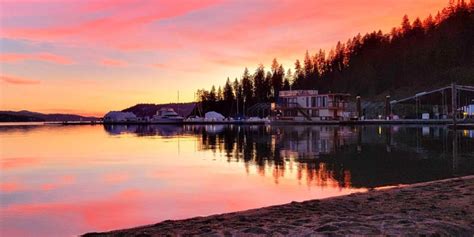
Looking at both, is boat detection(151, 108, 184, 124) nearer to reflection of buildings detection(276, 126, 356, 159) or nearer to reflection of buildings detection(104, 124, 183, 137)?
reflection of buildings detection(104, 124, 183, 137)

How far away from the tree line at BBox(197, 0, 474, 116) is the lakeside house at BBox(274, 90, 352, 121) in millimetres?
41781

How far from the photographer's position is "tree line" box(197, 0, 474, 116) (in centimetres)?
14738

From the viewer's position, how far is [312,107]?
110875 millimetres

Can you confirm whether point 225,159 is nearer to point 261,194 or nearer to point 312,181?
point 312,181

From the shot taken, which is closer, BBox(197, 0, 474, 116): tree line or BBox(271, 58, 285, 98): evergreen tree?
BBox(197, 0, 474, 116): tree line

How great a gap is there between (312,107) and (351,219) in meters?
104

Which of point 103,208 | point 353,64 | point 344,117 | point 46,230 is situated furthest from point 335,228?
point 353,64

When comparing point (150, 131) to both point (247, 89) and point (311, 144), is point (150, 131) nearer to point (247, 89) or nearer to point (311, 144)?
point (311, 144)

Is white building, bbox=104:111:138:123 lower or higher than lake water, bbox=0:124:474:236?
higher

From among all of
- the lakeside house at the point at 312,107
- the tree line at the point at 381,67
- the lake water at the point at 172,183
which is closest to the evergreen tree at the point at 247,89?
the tree line at the point at 381,67

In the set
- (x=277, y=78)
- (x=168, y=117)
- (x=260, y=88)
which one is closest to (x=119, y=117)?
(x=168, y=117)

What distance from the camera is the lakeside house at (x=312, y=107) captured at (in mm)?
108750

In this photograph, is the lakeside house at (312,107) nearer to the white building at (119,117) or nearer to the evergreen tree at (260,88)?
the evergreen tree at (260,88)

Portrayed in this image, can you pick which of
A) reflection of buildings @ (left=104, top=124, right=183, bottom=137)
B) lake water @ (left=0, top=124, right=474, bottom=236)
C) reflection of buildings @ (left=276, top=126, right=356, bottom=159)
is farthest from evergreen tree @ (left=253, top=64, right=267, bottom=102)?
lake water @ (left=0, top=124, right=474, bottom=236)
